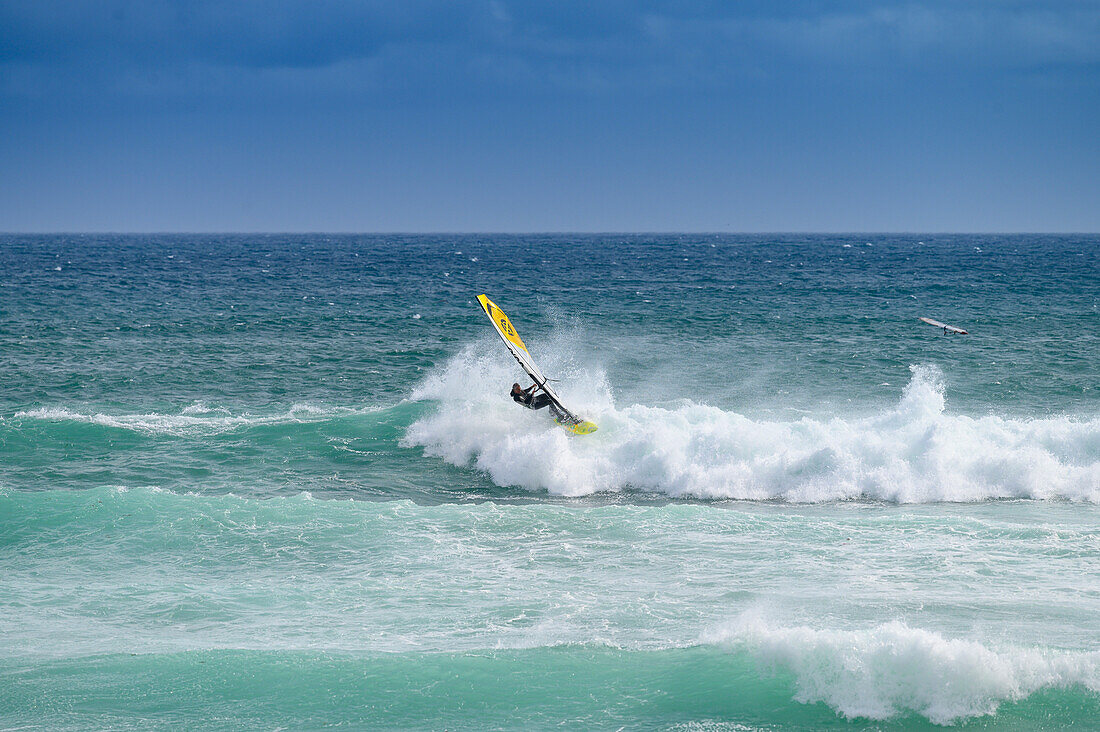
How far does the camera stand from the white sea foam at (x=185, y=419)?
23.6 m

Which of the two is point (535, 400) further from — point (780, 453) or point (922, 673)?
point (922, 673)

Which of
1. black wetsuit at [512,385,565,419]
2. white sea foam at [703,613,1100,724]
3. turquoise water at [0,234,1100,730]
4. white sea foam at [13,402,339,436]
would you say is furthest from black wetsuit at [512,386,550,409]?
white sea foam at [703,613,1100,724]

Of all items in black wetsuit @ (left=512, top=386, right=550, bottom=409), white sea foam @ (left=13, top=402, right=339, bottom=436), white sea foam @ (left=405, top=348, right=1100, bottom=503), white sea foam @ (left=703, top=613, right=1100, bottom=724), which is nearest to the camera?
white sea foam @ (left=703, top=613, right=1100, bottom=724)

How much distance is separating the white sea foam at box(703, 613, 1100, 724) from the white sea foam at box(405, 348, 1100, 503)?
7599 millimetres

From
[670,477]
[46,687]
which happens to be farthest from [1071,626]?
[46,687]

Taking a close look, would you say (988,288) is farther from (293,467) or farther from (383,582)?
(383,582)

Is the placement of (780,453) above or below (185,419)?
above

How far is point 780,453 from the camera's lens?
798 inches

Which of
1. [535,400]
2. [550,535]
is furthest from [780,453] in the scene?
[550,535]

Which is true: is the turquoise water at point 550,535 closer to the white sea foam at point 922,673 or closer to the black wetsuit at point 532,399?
→ the white sea foam at point 922,673

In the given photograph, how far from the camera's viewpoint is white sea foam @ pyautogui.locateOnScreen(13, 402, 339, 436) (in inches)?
929

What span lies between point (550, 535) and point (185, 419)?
1246cm

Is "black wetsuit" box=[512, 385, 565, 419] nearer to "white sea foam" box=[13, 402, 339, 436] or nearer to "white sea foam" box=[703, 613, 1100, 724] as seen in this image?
"white sea foam" box=[13, 402, 339, 436]

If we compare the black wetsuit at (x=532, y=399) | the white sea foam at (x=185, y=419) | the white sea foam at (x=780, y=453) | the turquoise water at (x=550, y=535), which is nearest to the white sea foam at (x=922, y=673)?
the turquoise water at (x=550, y=535)
